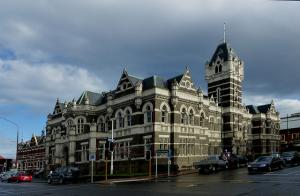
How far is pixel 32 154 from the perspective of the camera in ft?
295

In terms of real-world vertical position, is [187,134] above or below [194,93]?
below

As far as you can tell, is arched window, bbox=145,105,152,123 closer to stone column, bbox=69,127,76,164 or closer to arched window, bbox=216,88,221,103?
stone column, bbox=69,127,76,164

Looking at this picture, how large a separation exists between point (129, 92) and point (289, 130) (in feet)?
188

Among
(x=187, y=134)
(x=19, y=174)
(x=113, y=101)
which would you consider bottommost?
(x=19, y=174)

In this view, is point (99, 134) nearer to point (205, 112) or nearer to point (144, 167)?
point (144, 167)

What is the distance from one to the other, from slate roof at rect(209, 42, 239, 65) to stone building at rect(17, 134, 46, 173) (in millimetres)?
36722

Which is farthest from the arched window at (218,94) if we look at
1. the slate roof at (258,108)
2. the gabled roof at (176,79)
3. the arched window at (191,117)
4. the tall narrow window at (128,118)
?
the tall narrow window at (128,118)

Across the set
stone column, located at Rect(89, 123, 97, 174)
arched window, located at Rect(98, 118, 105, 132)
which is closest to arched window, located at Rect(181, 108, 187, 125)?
stone column, located at Rect(89, 123, 97, 174)

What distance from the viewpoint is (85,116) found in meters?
64.2

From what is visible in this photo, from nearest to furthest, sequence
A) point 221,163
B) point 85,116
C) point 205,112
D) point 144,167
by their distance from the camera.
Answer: point 221,163, point 144,167, point 205,112, point 85,116

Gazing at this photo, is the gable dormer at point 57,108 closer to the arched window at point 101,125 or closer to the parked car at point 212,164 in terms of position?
the arched window at point 101,125

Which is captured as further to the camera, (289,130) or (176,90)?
(289,130)

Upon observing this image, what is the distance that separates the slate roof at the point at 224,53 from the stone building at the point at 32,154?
120 feet

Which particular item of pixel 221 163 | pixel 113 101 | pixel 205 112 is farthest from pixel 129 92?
pixel 221 163
